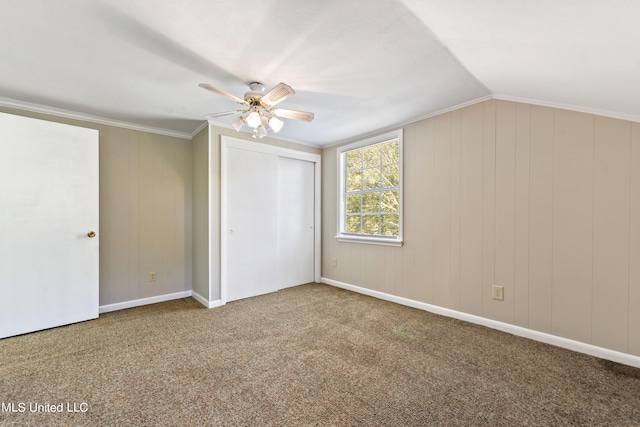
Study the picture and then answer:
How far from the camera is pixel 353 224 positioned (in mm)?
4066

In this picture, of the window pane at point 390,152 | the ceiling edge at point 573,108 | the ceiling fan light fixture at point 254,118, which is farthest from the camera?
the window pane at point 390,152

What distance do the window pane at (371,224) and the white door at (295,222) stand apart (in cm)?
91

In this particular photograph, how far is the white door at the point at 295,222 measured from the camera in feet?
13.3

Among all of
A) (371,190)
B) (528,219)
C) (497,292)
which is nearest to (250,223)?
(371,190)

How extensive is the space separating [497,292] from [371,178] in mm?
1986

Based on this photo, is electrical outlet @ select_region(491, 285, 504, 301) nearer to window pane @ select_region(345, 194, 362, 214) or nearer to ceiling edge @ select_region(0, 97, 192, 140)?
window pane @ select_region(345, 194, 362, 214)

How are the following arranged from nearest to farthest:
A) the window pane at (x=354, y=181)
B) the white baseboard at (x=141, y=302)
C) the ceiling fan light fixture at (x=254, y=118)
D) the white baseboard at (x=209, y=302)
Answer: the ceiling fan light fixture at (x=254, y=118), the white baseboard at (x=141, y=302), the white baseboard at (x=209, y=302), the window pane at (x=354, y=181)

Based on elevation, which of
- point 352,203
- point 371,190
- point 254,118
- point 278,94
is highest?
point 278,94

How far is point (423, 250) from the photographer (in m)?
3.16

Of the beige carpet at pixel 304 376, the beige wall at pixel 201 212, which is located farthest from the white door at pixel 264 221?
the beige carpet at pixel 304 376

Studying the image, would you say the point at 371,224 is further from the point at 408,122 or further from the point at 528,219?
the point at 528,219

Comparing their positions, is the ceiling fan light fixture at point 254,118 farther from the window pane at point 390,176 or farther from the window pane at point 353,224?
the window pane at point 353,224

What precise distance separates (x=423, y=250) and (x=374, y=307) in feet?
2.88

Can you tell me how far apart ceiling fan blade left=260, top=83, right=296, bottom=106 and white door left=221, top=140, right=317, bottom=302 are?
1.46 meters
